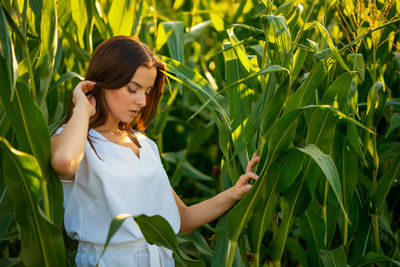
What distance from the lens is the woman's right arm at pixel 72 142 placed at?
3.20 feet

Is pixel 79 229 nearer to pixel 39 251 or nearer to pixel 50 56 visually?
pixel 39 251

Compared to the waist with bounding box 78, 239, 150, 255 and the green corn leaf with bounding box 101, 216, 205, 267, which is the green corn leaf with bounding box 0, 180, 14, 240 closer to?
the waist with bounding box 78, 239, 150, 255

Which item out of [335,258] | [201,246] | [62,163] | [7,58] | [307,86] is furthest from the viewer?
[201,246]

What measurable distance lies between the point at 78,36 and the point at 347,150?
0.77 m

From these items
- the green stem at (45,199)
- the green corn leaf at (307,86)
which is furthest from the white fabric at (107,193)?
the green corn leaf at (307,86)

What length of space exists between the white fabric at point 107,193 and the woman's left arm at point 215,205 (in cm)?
12

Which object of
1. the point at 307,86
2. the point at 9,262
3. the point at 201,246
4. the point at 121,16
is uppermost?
the point at 121,16

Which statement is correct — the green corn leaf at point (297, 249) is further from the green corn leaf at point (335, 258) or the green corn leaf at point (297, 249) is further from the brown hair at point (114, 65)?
the brown hair at point (114, 65)

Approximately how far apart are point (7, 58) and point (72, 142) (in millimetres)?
199

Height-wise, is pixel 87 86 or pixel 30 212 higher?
pixel 87 86

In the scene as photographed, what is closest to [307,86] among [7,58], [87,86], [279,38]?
[279,38]

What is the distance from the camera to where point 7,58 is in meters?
0.86

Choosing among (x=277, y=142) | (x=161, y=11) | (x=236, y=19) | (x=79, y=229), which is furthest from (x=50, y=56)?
(x=161, y=11)

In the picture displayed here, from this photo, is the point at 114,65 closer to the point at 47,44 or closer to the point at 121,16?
the point at 47,44
